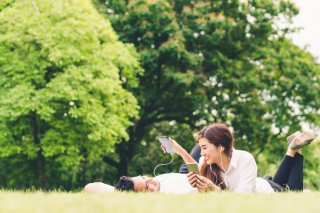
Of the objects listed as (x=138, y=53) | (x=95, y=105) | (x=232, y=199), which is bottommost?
(x=232, y=199)

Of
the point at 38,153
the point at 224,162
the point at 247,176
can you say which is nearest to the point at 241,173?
the point at 247,176

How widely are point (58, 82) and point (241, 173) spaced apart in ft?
56.2

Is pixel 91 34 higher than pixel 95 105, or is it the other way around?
pixel 91 34

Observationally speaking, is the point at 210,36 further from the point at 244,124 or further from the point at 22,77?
the point at 22,77

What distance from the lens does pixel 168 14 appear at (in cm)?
2797

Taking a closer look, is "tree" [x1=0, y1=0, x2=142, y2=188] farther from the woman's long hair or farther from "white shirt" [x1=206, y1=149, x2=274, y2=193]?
"white shirt" [x1=206, y1=149, x2=274, y2=193]

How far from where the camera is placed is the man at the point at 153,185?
8047 mm

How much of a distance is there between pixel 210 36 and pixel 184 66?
5.87 ft

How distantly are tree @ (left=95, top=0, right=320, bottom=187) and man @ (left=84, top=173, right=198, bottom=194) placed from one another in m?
19.4

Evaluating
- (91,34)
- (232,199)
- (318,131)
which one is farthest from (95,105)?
(232,199)

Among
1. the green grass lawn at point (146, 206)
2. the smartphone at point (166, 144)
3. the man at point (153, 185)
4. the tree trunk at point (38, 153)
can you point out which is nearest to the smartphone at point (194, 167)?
the man at point (153, 185)

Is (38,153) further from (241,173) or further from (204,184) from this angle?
(204,184)

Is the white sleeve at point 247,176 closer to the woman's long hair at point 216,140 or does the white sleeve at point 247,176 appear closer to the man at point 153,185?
the woman's long hair at point 216,140

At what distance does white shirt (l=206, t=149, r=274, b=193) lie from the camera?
8.01 meters
